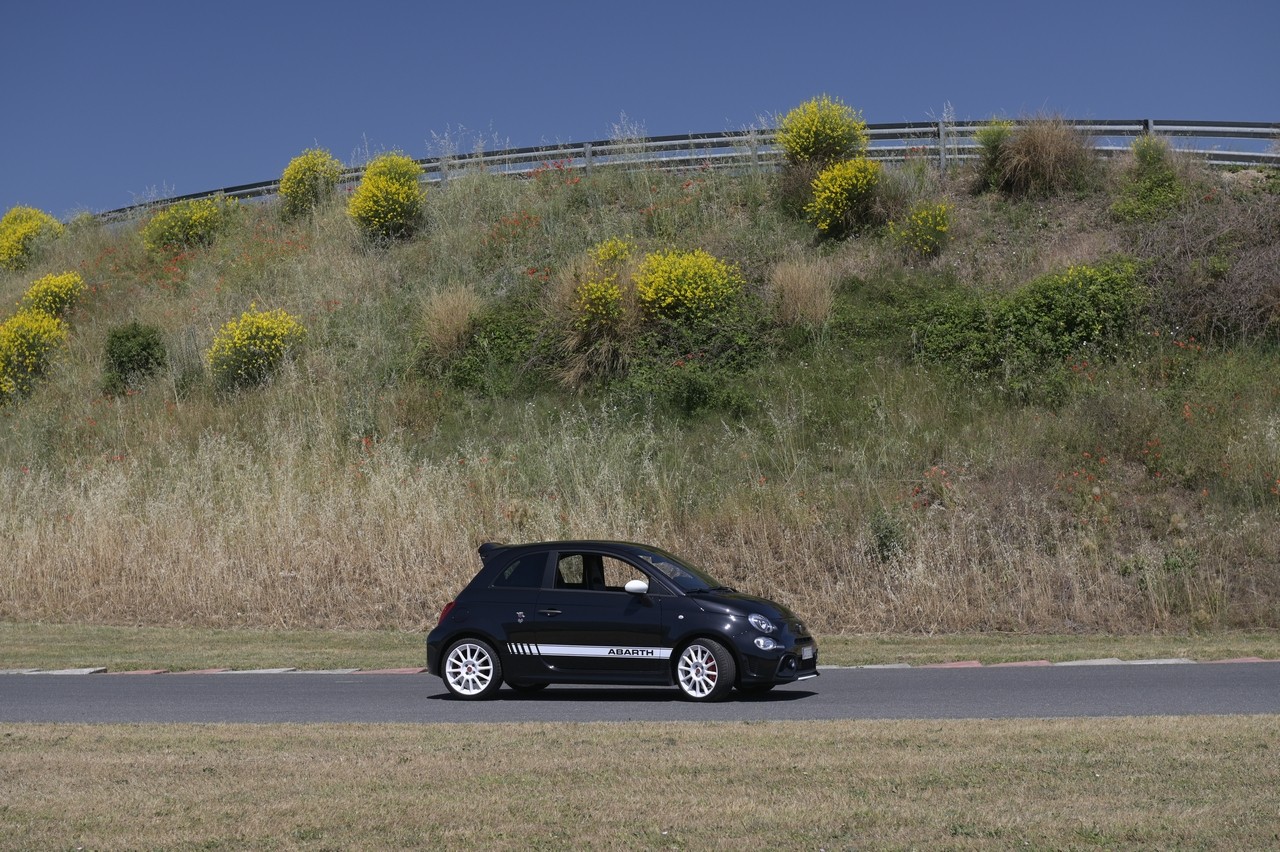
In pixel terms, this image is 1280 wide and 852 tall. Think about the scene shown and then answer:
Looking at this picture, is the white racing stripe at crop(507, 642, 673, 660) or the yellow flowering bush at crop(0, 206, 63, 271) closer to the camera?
the white racing stripe at crop(507, 642, 673, 660)

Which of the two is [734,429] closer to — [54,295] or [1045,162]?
[1045,162]

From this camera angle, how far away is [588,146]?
36500 millimetres

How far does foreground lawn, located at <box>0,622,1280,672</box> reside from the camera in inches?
598

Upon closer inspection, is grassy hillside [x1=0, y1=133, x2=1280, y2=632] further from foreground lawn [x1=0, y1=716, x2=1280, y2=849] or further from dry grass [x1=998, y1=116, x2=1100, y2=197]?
foreground lawn [x1=0, y1=716, x2=1280, y2=849]

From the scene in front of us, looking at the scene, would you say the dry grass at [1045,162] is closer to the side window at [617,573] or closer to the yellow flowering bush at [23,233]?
the side window at [617,573]

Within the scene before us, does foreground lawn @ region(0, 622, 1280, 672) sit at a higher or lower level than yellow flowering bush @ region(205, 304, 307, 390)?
lower

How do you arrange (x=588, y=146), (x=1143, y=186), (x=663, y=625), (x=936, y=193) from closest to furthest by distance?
(x=663, y=625)
(x=1143, y=186)
(x=936, y=193)
(x=588, y=146)

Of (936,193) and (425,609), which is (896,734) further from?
(936,193)

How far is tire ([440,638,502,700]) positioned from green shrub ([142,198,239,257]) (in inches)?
1172

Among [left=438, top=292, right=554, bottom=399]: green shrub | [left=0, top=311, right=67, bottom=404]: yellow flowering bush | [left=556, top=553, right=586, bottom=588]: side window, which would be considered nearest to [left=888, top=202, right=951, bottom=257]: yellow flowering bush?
[left=438, top=292, right=554, bottom=399]: green shrub

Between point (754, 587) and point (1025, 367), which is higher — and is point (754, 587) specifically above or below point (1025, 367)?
below

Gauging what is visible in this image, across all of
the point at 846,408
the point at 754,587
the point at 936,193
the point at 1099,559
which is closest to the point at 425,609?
the point at 754,587

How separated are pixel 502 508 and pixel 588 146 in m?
17.4

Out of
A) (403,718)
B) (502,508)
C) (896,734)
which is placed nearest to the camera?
(896,734)
